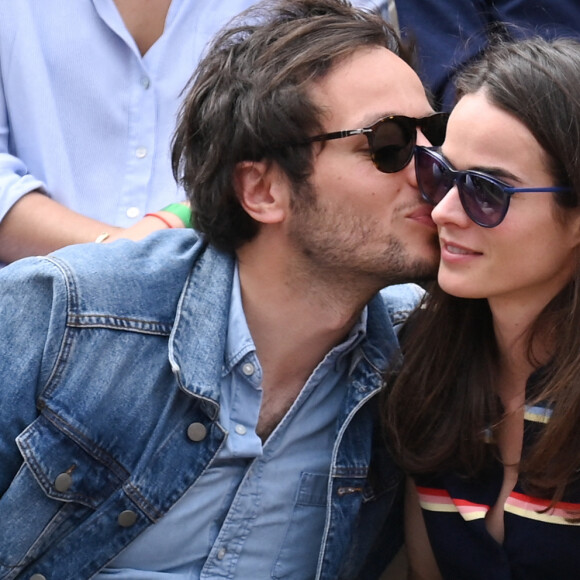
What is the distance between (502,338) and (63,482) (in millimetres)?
1076

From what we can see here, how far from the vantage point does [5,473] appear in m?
2.54

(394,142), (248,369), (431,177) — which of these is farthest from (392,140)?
→ (248,369)

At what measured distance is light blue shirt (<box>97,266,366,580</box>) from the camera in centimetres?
265

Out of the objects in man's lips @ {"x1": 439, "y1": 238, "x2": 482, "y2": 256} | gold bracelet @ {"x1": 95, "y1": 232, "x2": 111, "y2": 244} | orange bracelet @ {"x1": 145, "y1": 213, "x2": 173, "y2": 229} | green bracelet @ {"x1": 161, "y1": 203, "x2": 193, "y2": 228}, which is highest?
man's lips @ {"x1": 439, "y1": 238, "x2": 482, "y2": 256}

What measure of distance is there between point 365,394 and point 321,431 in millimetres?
159

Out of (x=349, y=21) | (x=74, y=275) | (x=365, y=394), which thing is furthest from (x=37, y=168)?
(x=365, y=394)

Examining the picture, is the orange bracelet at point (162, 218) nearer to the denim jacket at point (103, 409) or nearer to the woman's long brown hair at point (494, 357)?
the denim jacket at point (103, 409)

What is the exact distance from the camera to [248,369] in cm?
270

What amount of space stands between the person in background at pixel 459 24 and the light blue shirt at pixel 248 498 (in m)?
0.90

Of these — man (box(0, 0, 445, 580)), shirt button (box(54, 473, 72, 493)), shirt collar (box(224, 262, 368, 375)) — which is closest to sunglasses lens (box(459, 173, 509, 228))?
man (box(0, 0, 445, 580))

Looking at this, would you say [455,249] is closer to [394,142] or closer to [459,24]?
[394,142]

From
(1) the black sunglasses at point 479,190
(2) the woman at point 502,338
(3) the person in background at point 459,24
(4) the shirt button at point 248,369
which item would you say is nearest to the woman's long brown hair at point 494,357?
(2) the woman at point 502,338

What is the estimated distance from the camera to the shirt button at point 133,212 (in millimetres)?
3248

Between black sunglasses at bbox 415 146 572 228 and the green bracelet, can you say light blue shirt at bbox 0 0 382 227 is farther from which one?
black sunglasses at bbox 415 146 572 228
